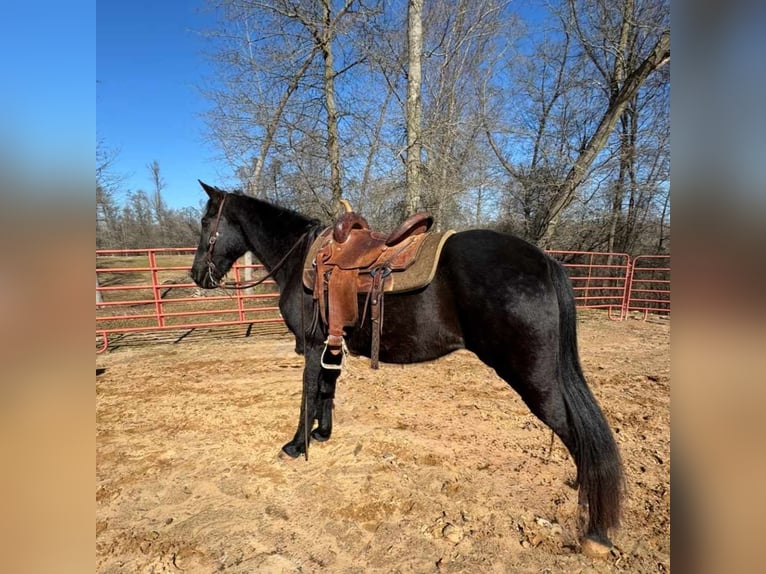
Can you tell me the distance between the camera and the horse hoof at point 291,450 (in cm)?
276

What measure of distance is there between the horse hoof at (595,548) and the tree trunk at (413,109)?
17.8 ft

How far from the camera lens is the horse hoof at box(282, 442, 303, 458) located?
2764 mm

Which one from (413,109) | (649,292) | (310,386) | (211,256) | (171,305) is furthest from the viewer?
(171,305)

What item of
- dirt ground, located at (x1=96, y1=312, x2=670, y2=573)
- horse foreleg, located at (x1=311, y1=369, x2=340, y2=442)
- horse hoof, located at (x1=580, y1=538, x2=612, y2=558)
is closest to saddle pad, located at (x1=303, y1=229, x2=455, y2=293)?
horse foreleg, located at (x1=311, y1=369, x2=340, y2=442)

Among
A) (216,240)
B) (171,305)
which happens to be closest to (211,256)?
(216,240)

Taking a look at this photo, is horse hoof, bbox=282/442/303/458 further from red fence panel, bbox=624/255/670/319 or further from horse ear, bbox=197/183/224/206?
red fence panel, bbox=624/255/670/319

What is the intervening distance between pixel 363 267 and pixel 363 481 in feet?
4.68

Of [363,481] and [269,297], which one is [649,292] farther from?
[363,481]

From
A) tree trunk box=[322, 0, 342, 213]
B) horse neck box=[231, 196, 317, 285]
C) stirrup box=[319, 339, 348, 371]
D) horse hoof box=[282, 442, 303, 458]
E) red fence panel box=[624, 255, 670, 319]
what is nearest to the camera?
stirrup box=[319, 339, 348, 371]

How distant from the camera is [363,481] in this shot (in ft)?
8.19

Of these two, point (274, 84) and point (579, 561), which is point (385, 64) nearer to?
point (274, 84)

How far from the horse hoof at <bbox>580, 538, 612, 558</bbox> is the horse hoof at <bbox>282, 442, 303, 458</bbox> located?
6.16ft
